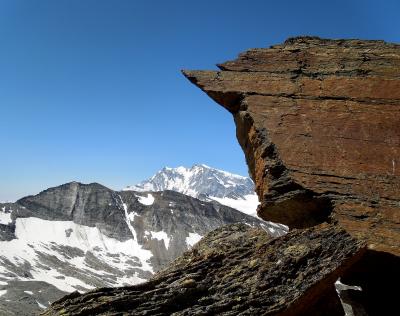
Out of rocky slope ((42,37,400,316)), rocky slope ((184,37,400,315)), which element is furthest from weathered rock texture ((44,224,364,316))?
rocky slope ((184,37,400,315))

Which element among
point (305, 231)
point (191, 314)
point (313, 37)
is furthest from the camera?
point (313, 37)

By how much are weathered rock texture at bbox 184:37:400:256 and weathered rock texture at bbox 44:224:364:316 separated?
1810mm

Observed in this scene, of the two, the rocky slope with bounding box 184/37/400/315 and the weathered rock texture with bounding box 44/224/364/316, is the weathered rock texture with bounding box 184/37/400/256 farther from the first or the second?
the weathered rock texture with bounding box 44/224/364/316

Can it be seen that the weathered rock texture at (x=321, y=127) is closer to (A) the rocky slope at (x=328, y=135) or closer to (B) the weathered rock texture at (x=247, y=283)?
(A) the rocky slope at (x=328, y=135)

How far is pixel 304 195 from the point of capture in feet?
62.8

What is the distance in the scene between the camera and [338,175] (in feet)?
63.8

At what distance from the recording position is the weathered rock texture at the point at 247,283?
49.0 ft

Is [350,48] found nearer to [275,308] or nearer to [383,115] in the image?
[383,115]

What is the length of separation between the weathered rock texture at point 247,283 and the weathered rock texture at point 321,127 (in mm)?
1810

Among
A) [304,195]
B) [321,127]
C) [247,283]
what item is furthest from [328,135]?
[247,283]

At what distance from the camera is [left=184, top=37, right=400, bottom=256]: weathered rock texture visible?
18.7 metres

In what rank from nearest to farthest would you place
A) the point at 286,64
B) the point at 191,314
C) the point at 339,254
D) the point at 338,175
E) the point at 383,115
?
the point at 191,314
the point at 339,254
the point at 338,175
the point at 383,115
the point at 286,64

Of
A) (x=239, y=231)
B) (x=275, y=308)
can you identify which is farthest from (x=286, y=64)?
(x=275, y=308)

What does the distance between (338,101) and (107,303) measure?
47.8ft
